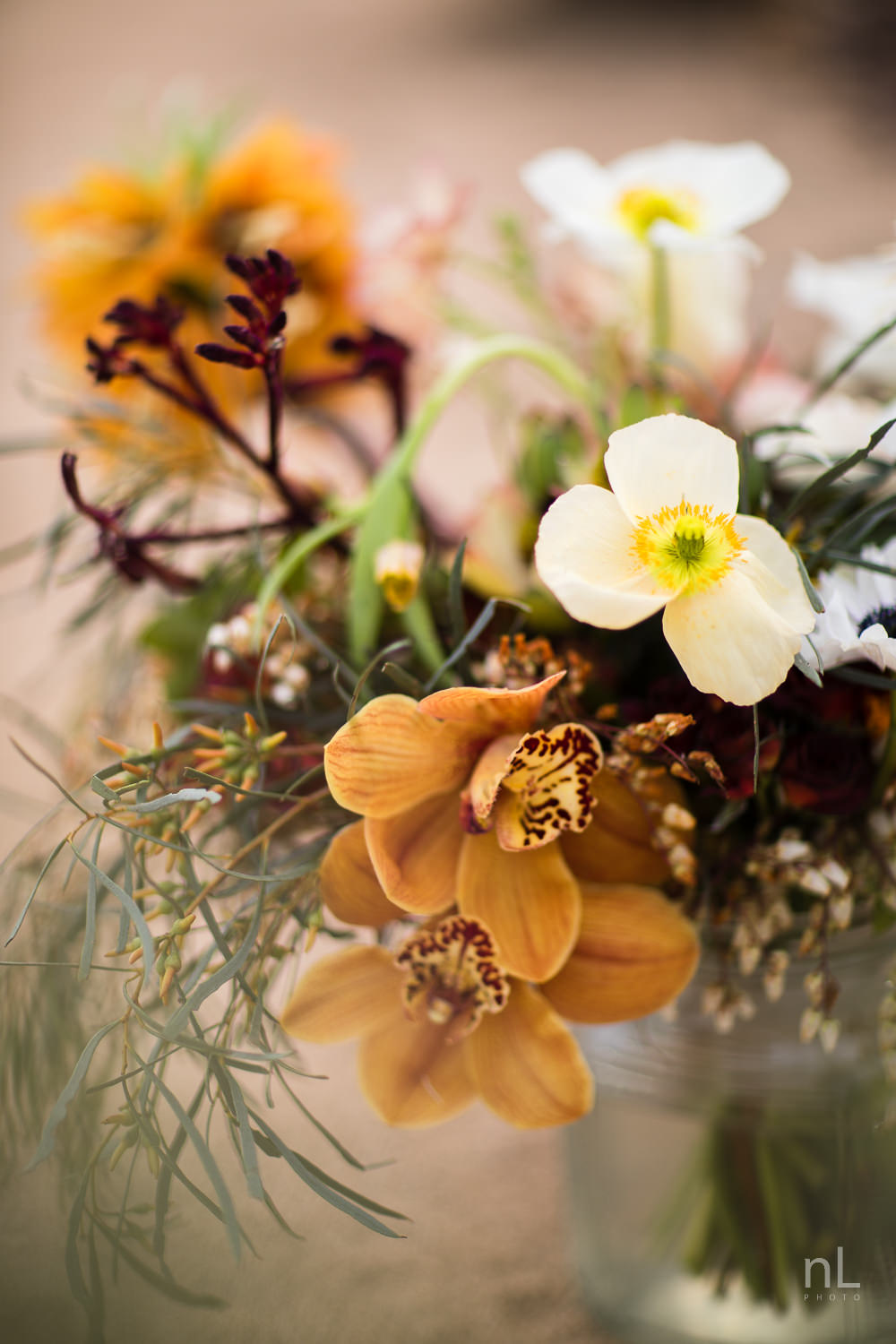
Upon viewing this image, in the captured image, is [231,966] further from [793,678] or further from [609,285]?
[609,285]

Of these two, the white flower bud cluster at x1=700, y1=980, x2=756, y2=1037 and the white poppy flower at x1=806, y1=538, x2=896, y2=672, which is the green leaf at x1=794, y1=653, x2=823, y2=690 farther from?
the white flower bud cluster at x1=700, y1=980, x2=756, y2=1037

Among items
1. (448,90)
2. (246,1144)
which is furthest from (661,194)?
(448,90)

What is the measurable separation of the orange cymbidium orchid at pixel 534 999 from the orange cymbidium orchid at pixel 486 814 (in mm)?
15

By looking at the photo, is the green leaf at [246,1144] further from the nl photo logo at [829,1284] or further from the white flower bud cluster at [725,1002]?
the nl photo logo at [829,1284]

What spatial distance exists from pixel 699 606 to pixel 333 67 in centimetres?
111

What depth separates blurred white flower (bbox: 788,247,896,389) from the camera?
1.09 ft

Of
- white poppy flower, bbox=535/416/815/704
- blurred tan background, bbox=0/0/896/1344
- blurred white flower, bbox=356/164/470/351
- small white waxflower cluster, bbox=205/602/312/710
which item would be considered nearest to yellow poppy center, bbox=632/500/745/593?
white poppy flower, bbox=535/416/815/704

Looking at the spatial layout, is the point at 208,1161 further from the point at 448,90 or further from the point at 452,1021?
the point at 448,90

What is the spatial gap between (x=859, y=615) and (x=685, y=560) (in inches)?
2.6

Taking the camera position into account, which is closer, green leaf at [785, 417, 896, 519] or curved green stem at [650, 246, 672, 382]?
green leaf at [785, 417, 896, 519]

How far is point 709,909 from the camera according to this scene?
0.29 metres

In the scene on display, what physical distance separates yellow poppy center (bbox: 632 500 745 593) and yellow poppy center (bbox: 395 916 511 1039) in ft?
0.30

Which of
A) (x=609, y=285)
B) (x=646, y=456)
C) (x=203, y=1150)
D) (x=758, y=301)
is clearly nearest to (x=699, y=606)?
(x=646, y=456)

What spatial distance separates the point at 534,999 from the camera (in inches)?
10.0
